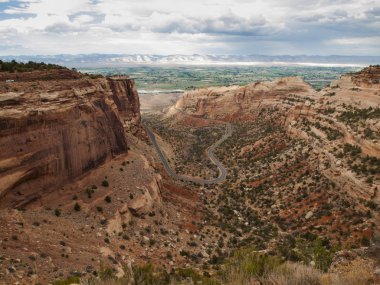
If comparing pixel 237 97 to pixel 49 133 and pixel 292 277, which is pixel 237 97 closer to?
pixel 49 133

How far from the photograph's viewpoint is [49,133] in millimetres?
30891

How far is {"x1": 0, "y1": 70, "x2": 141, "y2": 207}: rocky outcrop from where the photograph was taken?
27203 millimetres

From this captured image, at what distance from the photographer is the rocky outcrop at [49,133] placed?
27.2 m

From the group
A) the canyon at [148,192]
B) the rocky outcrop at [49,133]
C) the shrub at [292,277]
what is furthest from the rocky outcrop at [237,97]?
the shrub at [292,277]

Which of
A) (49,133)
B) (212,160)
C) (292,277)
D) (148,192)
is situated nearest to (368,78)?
(212,160)

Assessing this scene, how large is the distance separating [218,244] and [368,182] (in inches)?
638

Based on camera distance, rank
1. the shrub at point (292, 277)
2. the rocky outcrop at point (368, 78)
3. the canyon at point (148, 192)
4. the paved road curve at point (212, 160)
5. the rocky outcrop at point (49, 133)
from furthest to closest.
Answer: the paved road curve at point (212, 160) → the rocky outcrop at point (368, 78) → the rocky outcrop at point (49, 133) → the canyon at point (148, 192) → the shrub at point (292, 277)

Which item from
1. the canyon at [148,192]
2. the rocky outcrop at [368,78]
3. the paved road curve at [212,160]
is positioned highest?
the rocky outcrop at [368,78]

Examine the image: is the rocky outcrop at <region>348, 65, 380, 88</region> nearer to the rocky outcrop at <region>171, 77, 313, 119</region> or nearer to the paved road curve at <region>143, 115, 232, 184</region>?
the paved road curve at <region>143, 115, 232, 184</region>

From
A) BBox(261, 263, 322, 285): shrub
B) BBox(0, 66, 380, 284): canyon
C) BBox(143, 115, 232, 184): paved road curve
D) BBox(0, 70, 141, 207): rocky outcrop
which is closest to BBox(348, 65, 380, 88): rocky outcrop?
BBox(0, 66, 380, 284): canyon

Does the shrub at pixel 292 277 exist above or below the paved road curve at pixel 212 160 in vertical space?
above

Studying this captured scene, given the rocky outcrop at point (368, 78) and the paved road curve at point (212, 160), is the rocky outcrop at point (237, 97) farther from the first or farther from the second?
the rocky outcrop at point (368, 78)

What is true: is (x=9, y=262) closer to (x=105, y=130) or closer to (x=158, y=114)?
(x=105, y=130)

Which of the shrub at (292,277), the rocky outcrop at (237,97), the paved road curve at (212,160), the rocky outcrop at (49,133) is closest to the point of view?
the shrub at (292,277)
